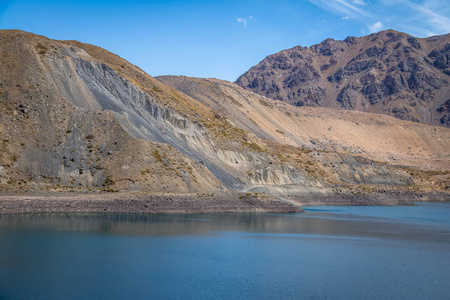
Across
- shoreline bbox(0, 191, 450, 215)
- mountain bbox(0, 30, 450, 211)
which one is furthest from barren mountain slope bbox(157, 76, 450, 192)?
shoreline bbox(0, 191, 450, 215)

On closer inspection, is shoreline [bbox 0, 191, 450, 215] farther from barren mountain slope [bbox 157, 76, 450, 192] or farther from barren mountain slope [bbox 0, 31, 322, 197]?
barren mountain slope [bbox 157, 76, 450, 192]

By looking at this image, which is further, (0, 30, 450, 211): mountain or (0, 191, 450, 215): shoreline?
(0, 30, 450, 211): mountain

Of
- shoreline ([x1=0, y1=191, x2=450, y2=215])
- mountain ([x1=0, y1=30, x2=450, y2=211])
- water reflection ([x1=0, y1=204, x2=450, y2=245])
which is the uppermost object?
mountain ([x1=0, y1=30, x2=450, y2=211])

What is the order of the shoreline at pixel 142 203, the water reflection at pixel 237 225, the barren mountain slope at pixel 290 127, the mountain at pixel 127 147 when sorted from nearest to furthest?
1. the water reflection at pixel 237 225
2. the shoreline at pixel 142 203
3. the mountain at pixel 127 147
4. the barren mountain slope at pixel 290 127

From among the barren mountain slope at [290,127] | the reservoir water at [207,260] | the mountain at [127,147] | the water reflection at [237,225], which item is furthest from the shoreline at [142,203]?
the barren mountain slope at [290,127]

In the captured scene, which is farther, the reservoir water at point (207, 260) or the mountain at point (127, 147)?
the mountain at point (127, 147)

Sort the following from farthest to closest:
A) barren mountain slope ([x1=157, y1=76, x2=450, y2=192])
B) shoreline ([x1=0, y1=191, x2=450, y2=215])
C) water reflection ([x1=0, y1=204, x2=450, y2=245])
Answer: barren mountain slope ([x1=157, y1=76, x2=450, y2=192]), shoreline ([x1=0, y1=191, x2=450, y2=215]), water reflection ([x1=0, y1=204, x2=450, y2=245])

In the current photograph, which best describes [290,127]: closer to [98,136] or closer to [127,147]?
[127,147]

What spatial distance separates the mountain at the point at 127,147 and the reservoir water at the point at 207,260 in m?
8.30

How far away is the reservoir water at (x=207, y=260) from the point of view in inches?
1137

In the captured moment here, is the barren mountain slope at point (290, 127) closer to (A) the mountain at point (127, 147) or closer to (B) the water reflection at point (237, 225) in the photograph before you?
(A) the mountain at point (127, 147)

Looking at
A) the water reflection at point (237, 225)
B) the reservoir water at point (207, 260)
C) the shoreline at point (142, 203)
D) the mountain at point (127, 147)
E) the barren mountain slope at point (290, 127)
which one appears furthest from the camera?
the barren mountain slope at point (290, 127)

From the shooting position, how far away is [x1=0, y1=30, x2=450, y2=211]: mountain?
6175 centimetres

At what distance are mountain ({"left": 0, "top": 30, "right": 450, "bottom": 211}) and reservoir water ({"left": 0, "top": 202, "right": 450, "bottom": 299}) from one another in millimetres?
8298
